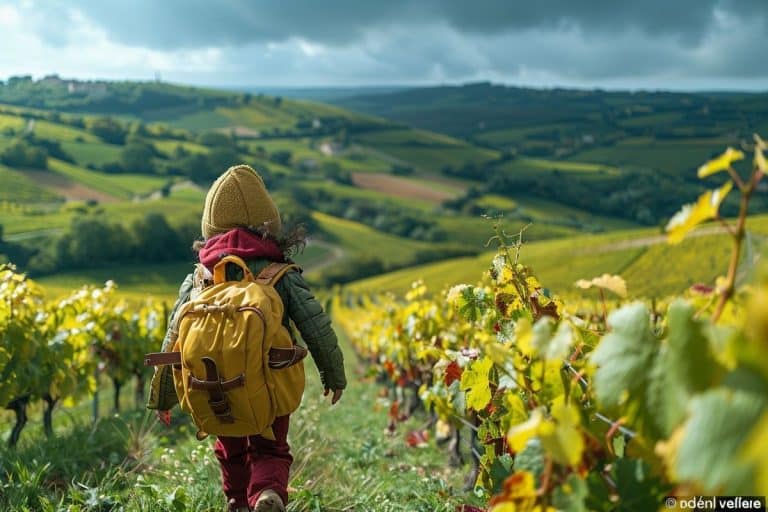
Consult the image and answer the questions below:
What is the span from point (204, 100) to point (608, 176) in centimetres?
9575

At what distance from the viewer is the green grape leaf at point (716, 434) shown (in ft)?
3.47

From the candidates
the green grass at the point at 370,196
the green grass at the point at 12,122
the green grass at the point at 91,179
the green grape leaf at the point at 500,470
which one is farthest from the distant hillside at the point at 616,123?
the green grape leaf at the point at 500,470

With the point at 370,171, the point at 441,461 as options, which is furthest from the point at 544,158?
the point at 441,461

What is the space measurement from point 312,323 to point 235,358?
0.58 metres

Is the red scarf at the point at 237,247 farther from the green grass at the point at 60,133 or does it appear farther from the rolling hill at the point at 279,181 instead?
the green grass at the point at 60,133

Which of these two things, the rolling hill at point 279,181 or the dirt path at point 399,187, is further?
the dirt path at point 399,187

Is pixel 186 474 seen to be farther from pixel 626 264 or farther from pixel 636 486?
pixel 626 264

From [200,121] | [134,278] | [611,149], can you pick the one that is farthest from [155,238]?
[611,149]

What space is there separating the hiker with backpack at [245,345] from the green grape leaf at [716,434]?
7.41ft

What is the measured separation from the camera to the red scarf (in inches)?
138

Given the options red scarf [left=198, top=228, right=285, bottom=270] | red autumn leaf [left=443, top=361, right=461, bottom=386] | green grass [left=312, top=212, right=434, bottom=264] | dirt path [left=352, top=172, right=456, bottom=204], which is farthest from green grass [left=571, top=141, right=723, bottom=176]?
red scarf [left=198, top=228, right=285, bottom=270]

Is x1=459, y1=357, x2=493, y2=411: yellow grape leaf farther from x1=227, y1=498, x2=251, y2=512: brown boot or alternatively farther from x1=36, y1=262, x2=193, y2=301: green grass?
x1=36, y1=262, x2=193, y2=301: green grass

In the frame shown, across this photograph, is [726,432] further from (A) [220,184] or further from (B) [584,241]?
(B) [584,241]

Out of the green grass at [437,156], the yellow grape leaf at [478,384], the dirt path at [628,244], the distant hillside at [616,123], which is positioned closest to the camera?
the yellow grape leaf at [478,384]
